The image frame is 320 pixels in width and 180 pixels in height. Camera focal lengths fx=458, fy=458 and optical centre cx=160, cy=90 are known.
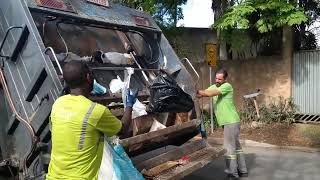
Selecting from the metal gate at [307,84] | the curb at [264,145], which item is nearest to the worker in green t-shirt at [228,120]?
the curb at [264,145]

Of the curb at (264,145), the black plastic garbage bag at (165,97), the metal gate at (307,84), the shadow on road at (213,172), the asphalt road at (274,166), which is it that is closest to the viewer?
the black plastic garbage bag at (165,97)

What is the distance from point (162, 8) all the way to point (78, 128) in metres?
8.77

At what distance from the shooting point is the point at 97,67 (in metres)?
4.66

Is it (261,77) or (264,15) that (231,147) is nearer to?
(264,15)

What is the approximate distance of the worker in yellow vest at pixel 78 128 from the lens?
103 inches

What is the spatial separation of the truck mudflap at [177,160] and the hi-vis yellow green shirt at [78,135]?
1.35m

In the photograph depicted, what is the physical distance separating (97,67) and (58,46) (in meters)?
0.44

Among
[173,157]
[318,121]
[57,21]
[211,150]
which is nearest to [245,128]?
[318,121]

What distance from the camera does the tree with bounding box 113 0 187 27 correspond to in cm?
1066

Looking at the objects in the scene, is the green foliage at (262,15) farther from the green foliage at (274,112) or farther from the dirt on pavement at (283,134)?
the dirt on pavement at (283,134)

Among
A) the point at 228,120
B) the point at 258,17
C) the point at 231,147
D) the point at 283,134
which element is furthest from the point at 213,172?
the point at 258,17

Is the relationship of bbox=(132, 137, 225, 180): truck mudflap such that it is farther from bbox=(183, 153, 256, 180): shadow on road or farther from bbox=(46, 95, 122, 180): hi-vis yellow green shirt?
bbox=(46, 95, 122, 180): hi-vis yellow green shirt

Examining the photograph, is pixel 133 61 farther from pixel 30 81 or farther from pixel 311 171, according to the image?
pixel 311 171

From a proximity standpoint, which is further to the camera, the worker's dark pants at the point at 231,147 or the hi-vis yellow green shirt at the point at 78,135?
the worker's dark pants at the point at 231,147
